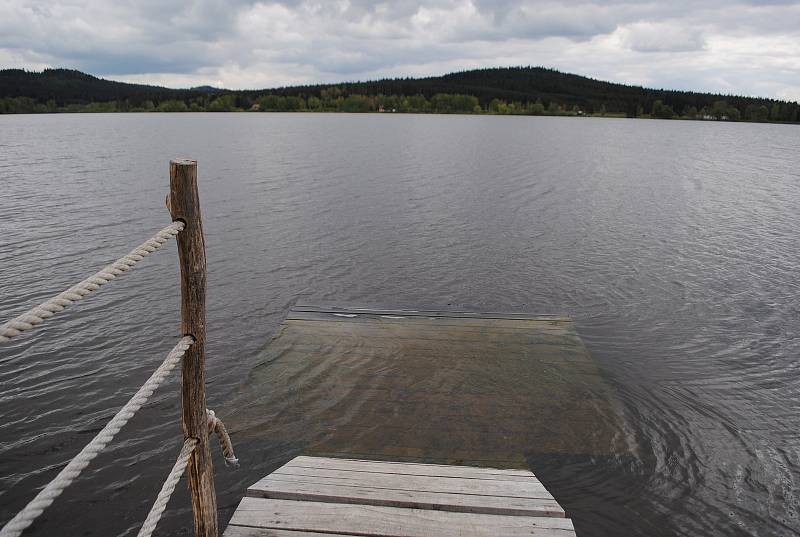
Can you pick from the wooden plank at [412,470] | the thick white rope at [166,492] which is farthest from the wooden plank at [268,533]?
the wooden plank at [412,470]

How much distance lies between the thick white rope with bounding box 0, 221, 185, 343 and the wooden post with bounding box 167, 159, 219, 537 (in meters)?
0.18

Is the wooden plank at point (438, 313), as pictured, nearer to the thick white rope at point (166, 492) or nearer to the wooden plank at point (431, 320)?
the wooden plank at point (431, 320)

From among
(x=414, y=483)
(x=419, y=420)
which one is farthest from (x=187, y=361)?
(x=419, y=420)

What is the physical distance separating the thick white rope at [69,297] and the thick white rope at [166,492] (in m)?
1.17

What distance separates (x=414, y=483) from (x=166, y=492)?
2160 millimetres

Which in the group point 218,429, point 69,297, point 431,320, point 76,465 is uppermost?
point 69,297

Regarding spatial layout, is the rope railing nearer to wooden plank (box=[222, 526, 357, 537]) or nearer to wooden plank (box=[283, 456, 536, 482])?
wooden plank (box=[222, 526, 357, 537])

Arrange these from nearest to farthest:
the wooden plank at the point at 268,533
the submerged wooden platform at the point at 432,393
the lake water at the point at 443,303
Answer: the wooden plank at the point at 268,533, the lake water at the point at 443,303, the submerged wooden platform at the point at 432,393

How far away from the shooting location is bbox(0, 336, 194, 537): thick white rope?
2072 millimetres

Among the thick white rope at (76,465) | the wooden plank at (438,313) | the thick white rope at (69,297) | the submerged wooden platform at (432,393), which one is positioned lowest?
the submerged wooden platform at (432,393)

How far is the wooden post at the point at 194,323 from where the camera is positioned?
3078 mm

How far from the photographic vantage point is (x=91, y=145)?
52.3m

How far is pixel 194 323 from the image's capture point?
3359mm

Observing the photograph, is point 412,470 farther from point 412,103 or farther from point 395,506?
point 412,103
